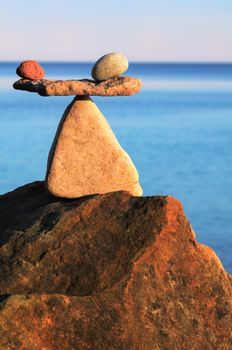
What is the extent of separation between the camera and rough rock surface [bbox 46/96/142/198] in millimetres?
6559

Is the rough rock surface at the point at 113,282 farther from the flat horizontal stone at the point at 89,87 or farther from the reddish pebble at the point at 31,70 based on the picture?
the reddish pebble at the point at 31,70

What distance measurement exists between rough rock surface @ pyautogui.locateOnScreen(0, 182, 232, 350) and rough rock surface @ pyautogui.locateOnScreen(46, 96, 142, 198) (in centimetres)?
87

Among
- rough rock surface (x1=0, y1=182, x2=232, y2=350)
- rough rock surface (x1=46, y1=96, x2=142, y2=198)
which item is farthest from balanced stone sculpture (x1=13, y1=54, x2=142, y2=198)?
rough rock surface (x1=0, y1=182, x2=232, y2=350)

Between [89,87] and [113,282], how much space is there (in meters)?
1.92

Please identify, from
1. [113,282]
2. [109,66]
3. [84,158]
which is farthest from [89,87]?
[113,282]

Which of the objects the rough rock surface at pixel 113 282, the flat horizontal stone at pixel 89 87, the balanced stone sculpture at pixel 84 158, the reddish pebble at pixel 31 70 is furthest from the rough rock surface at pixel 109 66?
the rough rock surface at pixel 113 282

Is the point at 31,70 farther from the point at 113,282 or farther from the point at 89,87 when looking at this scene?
the point at 113,282

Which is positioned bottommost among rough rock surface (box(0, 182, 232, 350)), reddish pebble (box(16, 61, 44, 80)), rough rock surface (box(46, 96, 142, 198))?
rough rock surface (box(0, 182, 232, 350))

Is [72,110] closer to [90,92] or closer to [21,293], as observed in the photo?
[90,92]

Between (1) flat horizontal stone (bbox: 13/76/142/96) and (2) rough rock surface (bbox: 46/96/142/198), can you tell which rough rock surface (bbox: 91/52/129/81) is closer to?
(1) flat horizontal stone (bbox: 13/76/142/96)

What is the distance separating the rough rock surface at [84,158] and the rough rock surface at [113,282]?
34.4 inches

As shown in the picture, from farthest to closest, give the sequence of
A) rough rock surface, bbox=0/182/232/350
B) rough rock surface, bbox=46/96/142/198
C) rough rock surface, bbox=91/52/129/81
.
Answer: rough rock surface, bbox=46/96/142/198 → rough rock surface, bbox=91/52/129/81 → rough rock surface, bbox=0/182/232/350

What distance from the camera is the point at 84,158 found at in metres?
6.57

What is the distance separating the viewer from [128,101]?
40094 mm
